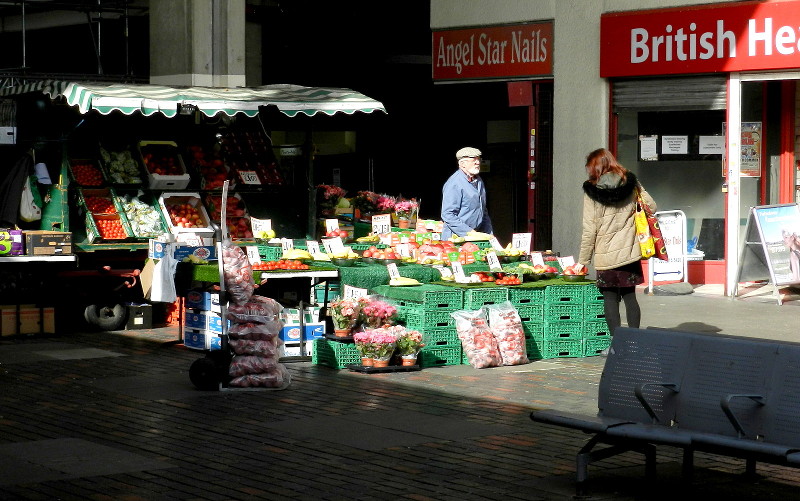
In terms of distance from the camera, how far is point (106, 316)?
1462cm

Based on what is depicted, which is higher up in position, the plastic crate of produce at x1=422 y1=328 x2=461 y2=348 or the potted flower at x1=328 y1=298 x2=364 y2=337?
the potted flower at x1=328 y1=298 x2=364 y2=337

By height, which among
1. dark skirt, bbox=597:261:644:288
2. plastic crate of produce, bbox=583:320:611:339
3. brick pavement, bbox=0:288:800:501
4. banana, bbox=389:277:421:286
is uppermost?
dark skirt, bbox=597:261:644:288

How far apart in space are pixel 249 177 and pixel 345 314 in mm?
5226

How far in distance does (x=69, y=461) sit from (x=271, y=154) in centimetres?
931

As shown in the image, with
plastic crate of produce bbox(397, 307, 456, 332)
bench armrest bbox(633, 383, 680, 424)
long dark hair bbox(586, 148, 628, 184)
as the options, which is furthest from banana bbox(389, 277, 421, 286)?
bench armrest bbox(633, 383, 680, 424)

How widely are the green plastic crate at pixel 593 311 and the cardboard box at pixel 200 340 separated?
3.57 metres

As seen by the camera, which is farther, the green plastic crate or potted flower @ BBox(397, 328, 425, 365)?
the green plastic crate

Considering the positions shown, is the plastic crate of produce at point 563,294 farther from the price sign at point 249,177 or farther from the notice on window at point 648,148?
the notice on window at point 648,148

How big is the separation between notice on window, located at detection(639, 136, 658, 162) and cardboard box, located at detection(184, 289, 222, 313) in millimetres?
7497

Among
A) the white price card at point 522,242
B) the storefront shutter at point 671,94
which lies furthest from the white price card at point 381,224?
the storefront shutter at point 671,94

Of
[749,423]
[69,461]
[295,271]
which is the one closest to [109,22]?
[295,271]

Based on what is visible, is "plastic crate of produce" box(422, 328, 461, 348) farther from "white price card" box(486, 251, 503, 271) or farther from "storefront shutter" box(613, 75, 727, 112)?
"storefront shutter" box(613, 75, 727, 112)

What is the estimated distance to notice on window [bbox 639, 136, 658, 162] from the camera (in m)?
17.4

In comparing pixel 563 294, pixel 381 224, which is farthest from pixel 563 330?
pixel 381 224
